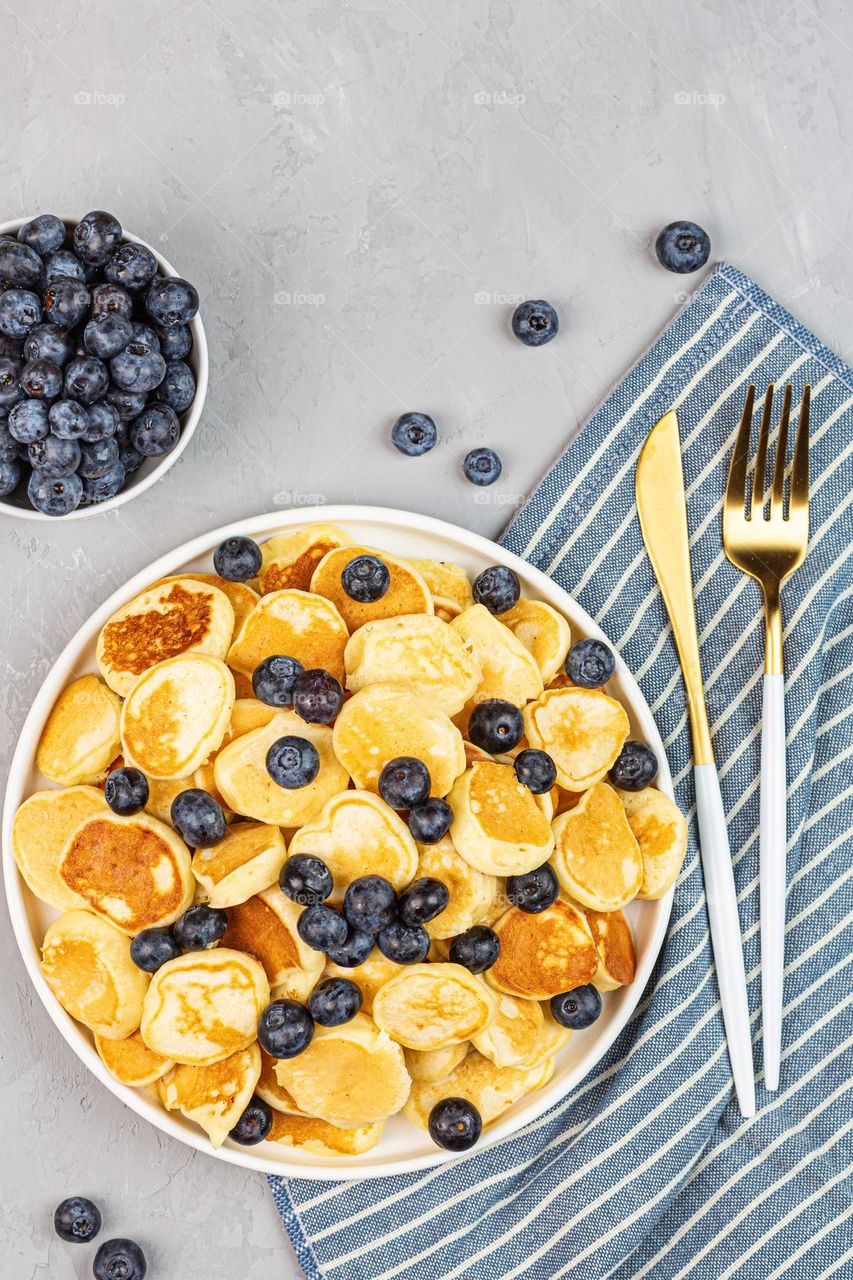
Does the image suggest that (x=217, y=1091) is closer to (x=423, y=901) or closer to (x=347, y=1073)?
(x=347, y=1073)

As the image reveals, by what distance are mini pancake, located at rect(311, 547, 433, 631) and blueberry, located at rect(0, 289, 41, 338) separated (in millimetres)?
468

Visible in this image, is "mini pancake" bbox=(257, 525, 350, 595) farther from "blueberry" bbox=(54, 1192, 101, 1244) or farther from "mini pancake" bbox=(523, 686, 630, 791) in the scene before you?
"blueberry" bbox=(54, 1192, 101, 1244)

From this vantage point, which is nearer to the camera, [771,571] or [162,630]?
[162,630]

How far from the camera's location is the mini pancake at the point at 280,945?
4.53ft

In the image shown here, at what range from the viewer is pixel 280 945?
1.39 meters

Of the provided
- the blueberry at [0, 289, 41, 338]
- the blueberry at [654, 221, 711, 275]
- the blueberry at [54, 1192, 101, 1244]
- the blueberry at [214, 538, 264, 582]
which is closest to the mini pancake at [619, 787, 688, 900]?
the blueberry at [214, 538, 264, 582]

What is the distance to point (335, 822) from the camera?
137 centimetres

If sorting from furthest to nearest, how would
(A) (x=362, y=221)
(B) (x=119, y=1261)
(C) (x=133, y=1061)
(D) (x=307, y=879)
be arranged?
(A) (x=362, y=221) → (B) (x=119, y=1261) → (C) (x=133, y=1061) → (D) (x=307, y=879)

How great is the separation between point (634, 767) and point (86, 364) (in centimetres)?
88

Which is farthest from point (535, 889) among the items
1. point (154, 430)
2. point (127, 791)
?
point (154, 430)

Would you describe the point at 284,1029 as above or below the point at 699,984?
below

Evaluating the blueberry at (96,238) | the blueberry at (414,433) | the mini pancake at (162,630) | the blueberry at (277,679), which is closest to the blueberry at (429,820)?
the blueberry at (277,679)

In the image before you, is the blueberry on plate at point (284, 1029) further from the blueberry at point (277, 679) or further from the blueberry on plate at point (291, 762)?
the blueberry at point (277, 679)

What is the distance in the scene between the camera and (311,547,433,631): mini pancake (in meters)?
1.47
